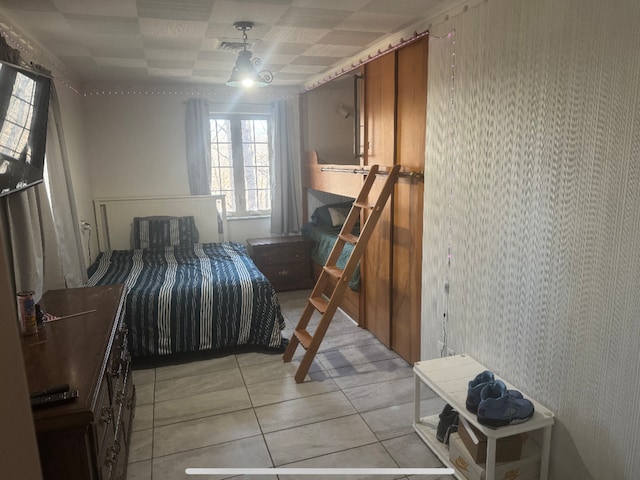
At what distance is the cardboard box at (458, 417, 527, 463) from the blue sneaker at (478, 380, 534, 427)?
0.13 m

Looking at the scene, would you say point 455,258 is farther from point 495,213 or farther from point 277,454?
point 277,454

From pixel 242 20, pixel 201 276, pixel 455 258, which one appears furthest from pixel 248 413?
pixel 242 20

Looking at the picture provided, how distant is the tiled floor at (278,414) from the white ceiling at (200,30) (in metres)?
2.20

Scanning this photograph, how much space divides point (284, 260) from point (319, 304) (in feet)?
5.78

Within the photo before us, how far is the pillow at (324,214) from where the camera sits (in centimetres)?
495

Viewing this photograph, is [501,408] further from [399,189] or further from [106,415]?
[399,189]

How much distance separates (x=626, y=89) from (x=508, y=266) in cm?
89

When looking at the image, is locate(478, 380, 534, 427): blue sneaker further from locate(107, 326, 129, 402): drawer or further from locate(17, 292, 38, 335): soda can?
locate(17, 292, 38, 335): soda can

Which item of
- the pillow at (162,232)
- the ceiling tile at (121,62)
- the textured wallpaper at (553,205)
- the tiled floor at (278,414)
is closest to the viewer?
the textured wallpaper at (553,205)

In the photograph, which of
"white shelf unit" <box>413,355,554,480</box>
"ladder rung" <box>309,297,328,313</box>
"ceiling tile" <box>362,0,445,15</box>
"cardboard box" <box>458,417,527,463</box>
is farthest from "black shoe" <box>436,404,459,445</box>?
"ceiling tile" <box>362,0,445,15</box>

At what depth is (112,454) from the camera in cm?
172

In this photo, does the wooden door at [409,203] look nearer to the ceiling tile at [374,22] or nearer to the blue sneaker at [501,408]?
the ceiling tile at [374,22]

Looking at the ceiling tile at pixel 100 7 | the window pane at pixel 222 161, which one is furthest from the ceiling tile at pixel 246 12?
the window pane at pixel 222 161

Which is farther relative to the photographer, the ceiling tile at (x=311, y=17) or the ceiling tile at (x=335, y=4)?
the ceiling tile at (x=311, y=17)
